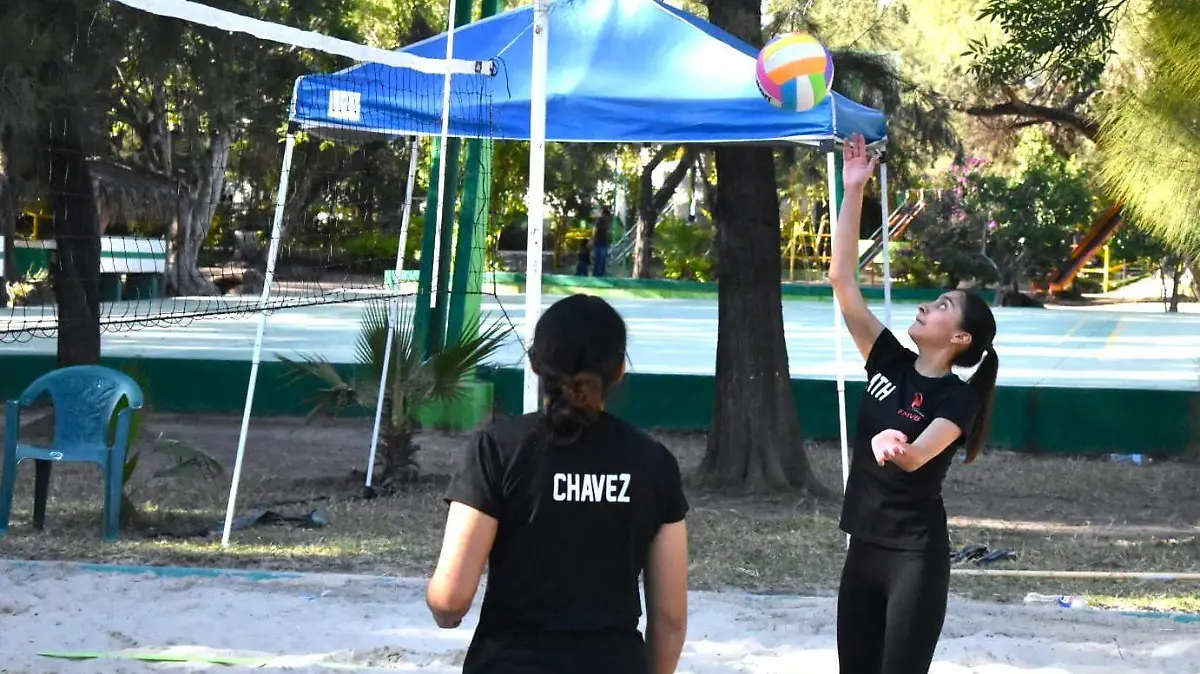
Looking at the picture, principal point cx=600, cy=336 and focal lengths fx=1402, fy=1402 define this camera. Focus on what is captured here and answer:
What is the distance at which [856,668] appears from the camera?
136 inches

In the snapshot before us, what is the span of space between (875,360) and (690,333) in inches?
620

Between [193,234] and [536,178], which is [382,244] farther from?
[536,178]

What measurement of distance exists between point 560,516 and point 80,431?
567 centimetres

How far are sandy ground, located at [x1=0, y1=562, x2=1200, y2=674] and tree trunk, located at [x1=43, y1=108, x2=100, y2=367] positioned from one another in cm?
437

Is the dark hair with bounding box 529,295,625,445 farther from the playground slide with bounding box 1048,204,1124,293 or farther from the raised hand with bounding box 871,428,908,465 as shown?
the playground slide with bounding box 1048,204,1124,293

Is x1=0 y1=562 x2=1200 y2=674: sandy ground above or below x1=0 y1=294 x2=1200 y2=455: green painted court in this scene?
below

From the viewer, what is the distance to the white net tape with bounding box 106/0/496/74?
5.56 m

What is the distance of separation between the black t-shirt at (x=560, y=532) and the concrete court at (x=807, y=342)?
26.7ft

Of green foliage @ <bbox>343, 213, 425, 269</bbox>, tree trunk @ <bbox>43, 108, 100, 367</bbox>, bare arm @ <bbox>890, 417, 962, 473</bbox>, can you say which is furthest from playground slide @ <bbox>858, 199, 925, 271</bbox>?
bare arm @ <bbox>890, 417, 962, 473</bbox>

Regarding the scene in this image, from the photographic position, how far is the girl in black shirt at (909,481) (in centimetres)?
334

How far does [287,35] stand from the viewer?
5.91 m

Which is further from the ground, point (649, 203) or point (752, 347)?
point (649, 203)

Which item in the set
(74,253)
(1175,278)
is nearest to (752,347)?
(74,253)

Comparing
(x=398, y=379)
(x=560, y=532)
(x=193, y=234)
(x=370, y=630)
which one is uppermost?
(x=193, y=234)
